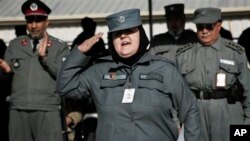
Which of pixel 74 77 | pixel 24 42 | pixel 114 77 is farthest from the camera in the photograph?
pixel 24 42

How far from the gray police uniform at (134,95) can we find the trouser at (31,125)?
70.4 inches

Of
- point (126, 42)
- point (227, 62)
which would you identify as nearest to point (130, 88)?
point (126, 42)

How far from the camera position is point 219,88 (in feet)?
16.3

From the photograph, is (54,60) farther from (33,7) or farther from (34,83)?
(33,7)

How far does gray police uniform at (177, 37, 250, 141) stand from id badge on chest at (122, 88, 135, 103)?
1740mm

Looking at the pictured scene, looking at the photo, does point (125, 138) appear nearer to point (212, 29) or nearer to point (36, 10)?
point (212, 29)

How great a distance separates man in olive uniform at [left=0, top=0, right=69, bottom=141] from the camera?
526 centimetres

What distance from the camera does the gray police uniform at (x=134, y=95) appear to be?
3322mm

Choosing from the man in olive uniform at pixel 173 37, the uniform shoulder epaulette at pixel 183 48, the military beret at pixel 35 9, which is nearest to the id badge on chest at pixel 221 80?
the uniform shoulder epaulette at pixel 183 48

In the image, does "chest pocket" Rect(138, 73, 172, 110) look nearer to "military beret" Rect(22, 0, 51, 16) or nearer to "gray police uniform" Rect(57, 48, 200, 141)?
"gray police uniform" Rect(57, 48, 200, 141)

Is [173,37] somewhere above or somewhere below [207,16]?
below

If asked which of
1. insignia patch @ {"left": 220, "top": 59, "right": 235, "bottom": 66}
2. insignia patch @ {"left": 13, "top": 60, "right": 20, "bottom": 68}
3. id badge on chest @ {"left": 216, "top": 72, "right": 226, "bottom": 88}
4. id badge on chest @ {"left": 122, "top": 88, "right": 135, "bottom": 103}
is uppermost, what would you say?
id badge on chest @ {"left": 122, "top": 88, "right": 135, "bottom": 103}

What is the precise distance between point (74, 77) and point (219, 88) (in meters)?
1.84

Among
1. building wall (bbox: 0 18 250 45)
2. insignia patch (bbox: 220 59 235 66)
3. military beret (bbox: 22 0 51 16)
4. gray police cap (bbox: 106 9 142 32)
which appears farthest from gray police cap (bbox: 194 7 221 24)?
building wall (bbox: 0 18 250 45)
